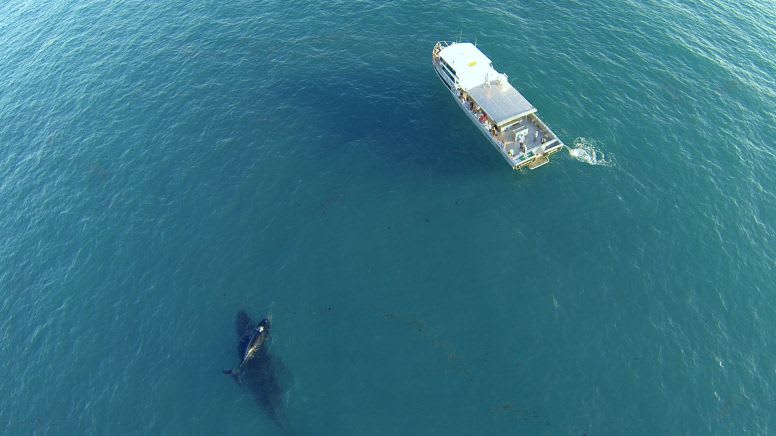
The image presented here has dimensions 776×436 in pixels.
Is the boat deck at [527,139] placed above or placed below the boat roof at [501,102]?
below

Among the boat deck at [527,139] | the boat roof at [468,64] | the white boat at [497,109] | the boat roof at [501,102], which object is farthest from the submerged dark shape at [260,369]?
the boat roof at [468,64]

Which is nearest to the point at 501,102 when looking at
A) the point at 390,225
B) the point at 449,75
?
the point at 449,75

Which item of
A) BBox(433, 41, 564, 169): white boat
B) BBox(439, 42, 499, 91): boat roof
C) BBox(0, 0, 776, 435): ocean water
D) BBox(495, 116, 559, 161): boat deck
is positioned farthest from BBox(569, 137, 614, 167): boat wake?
BBox(439, 42, 499, 91): boat roof

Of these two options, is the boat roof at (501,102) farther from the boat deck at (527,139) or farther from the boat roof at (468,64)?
the boat deck at (527,139)

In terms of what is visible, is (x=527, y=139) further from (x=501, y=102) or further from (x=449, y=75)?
(x=449, y=75)

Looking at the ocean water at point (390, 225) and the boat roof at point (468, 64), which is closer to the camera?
the ocean water at point (390, 225)

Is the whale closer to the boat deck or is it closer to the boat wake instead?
the boat deck

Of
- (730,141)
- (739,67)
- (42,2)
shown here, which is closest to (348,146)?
(730,141)
